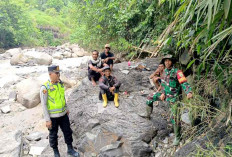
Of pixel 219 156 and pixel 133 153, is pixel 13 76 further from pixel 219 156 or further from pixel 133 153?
pixel 219 156

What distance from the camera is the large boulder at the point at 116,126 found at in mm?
3459

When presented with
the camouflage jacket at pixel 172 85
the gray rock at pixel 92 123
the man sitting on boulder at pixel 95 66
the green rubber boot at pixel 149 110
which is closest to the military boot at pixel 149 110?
the green rubber boot at pixel 149 110

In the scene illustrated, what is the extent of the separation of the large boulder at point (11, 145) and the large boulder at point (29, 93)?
267 cm

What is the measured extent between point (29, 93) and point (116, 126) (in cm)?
549

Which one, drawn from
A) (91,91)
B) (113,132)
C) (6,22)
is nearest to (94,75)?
(91,91)

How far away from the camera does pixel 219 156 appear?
76.7 inches

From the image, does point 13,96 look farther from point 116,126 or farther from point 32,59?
point 32,59

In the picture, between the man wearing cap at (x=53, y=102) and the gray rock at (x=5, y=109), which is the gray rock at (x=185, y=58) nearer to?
the man wearing cap at (x=53, y=102)

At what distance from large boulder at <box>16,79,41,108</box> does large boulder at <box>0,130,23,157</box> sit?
267 cm

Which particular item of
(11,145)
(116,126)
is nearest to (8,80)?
(11,145)

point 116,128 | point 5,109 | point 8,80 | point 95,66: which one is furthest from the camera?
point 8,80

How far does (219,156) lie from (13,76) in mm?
12748

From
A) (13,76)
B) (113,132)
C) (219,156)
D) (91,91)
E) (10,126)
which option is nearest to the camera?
(219,156)

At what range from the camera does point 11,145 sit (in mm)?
4488
